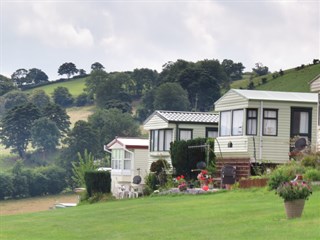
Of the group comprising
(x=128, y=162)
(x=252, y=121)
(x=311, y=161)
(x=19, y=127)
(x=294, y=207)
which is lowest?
(x=294, y=207)

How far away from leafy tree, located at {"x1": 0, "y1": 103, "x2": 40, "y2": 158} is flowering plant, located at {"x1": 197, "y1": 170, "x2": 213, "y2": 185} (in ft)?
377

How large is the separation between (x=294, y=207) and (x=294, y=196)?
362mm

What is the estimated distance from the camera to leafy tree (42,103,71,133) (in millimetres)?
162250

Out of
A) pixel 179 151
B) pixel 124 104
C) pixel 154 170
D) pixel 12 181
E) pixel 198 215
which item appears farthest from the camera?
pixel 124 104

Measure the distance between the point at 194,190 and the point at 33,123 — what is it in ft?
395

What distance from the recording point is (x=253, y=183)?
39.8 m

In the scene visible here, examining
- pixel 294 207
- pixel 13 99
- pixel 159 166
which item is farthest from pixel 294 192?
pixel 13 99

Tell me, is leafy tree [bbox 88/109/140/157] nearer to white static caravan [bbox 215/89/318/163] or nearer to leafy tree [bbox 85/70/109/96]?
leafy tree [bbox 85/70/109/96]

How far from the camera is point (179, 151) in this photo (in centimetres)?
5312

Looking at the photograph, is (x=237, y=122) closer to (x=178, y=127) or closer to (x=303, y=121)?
(x=303, y=121)

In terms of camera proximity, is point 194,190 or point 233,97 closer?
point 194,190

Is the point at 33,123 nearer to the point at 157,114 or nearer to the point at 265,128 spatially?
the point at 157,114

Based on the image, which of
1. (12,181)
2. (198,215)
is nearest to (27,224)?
(198,215)

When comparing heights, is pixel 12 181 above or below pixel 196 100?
below
